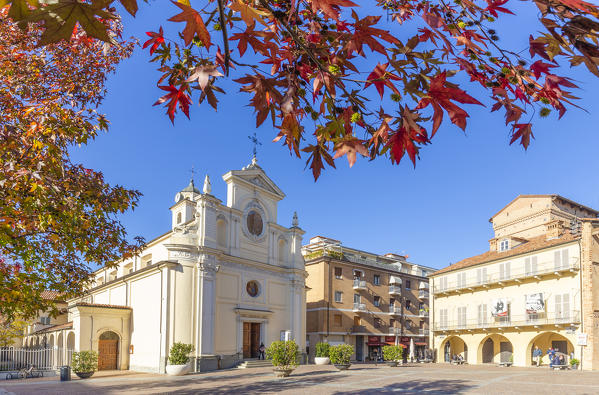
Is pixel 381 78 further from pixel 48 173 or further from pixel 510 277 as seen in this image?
pixel 510 277

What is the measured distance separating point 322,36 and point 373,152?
982 millimetres

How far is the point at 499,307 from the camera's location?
131 feet

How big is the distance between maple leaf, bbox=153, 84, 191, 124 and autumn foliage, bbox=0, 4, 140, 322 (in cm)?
494

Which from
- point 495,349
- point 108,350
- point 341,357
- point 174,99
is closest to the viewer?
point 174,99

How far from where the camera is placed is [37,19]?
228cm

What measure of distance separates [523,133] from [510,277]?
40.5 m

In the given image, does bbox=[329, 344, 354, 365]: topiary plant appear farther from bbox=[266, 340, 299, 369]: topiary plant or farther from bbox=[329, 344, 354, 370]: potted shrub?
bbox=[266, 340, 299, 369]: topiary plant

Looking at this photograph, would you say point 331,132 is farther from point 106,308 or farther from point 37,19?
point 106,308

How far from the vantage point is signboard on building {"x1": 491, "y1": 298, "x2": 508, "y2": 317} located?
39356mm

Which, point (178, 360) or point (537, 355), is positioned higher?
point (178, 360)

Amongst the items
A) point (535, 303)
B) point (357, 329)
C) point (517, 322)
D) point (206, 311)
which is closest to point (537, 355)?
point (517, 322)

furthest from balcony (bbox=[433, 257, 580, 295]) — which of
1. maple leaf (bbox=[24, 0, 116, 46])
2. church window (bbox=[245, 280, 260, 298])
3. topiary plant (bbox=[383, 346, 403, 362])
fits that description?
maple leaf (bbox=[24, 0, 116, 46])

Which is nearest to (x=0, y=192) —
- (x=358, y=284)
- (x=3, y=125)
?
(x=3, y=125)

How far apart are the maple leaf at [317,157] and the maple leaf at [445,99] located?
3.43ft
